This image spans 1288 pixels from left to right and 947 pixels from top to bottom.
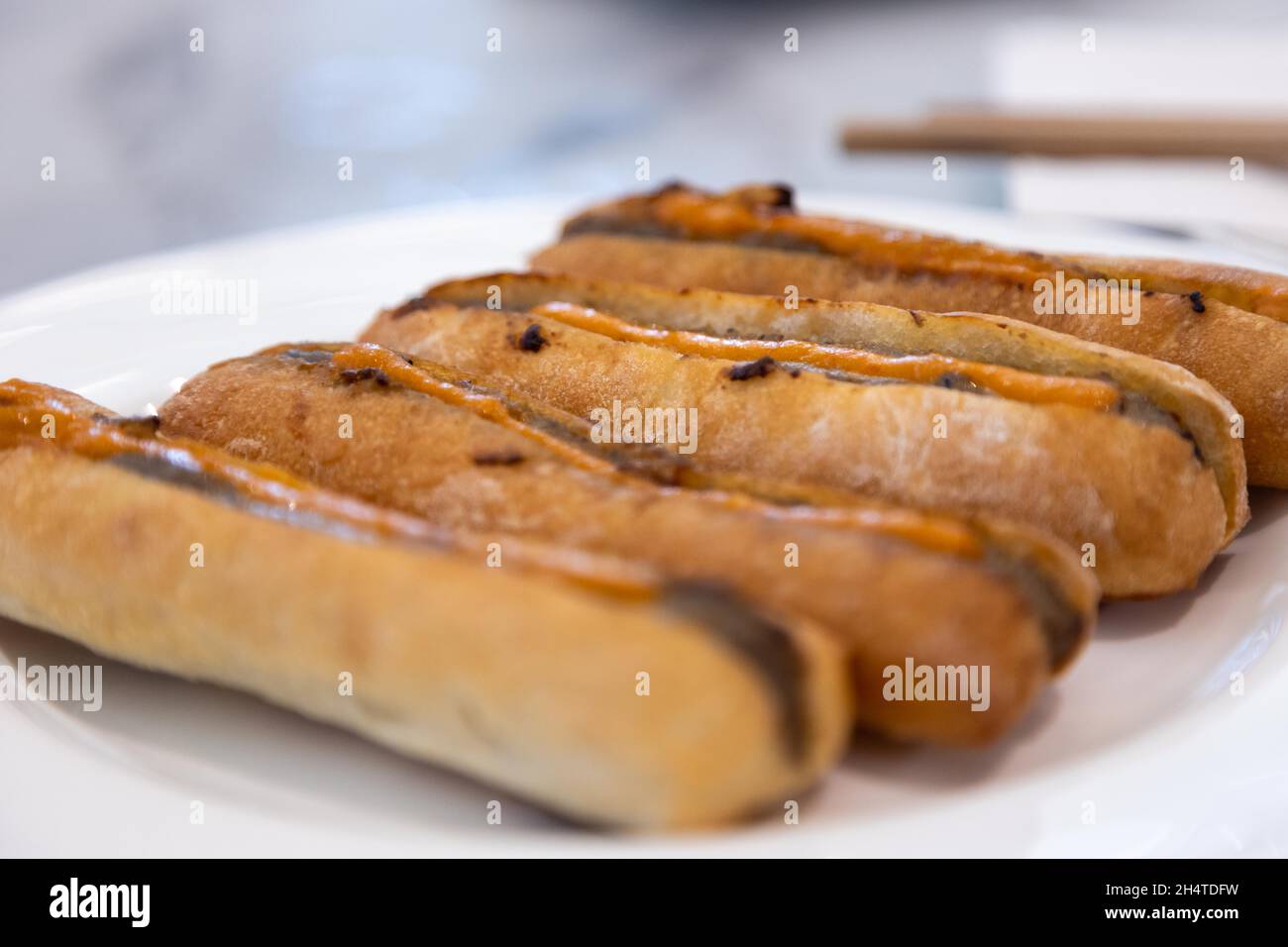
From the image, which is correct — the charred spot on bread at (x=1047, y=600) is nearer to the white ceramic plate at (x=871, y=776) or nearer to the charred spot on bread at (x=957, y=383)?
the white ceramic plate at (x=871, y=776)

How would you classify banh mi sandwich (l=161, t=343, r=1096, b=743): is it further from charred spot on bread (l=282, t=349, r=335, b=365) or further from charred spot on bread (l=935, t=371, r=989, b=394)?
charred spot on bread (l=935, t=371, r=989, b=394)

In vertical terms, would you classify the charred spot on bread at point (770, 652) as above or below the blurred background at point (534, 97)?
below

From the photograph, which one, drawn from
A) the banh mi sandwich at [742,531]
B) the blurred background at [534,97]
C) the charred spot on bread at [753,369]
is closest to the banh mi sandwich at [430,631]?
the banh mi sandwich at [742,531]

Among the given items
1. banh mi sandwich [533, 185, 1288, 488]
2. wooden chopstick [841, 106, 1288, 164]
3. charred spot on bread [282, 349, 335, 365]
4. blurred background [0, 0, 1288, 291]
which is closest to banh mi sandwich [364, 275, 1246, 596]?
banh mi sandwich [533, 185, 1288, 488]

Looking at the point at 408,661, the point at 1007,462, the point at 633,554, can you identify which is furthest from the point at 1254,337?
the point at 408,661

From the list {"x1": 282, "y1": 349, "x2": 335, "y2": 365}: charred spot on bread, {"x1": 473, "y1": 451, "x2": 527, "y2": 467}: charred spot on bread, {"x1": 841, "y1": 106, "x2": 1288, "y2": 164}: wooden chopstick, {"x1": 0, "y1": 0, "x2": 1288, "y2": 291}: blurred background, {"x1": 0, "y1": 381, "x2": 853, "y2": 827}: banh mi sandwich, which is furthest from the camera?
{"x1": 0, "y1": 0, "x2": 1288, "y2": 291}: blurred background
